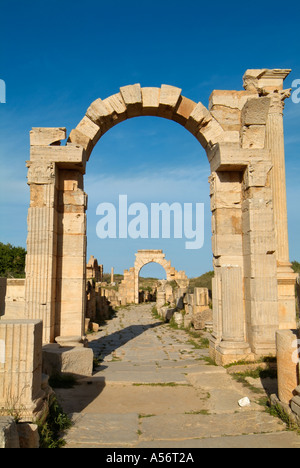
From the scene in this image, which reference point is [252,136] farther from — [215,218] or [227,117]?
[215,218]

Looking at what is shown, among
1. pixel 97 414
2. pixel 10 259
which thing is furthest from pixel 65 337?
pixel 10 259

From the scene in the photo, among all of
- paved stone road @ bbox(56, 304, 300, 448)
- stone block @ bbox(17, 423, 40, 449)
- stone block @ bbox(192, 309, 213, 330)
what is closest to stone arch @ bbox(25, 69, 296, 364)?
paved stone road @ bbox(56, 304, 300, 448)

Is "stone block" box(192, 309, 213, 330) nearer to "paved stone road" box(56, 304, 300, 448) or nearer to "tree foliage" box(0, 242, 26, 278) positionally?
"paved stone road" box(56, 304, 300, 448)

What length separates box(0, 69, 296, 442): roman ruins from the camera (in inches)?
269

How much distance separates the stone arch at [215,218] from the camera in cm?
685

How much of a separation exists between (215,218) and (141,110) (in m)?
2.95

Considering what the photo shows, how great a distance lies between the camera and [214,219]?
25.1ft

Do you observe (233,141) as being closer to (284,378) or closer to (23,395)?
(284,378)

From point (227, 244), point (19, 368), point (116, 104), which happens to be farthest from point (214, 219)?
point (19, 368)

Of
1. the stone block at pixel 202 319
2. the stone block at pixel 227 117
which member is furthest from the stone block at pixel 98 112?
the stone block at pixel 202 319

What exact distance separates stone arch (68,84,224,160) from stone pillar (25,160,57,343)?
1.10 m

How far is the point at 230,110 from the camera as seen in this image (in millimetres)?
7777
